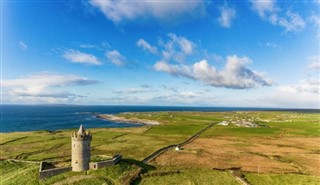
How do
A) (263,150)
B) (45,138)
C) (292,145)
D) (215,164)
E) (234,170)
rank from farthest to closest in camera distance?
1. (45,138)
2. (292,145)
3. (263,150)
4. (215,164)
5. (234,170)

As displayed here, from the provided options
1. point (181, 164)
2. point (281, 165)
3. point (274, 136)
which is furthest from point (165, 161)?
point (274, 136)

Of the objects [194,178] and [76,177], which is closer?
[76,177]

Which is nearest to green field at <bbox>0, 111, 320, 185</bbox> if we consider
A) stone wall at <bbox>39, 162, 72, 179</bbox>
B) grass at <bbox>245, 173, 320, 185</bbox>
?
grass at <bbox>245, 173, 320, 185</bbox>

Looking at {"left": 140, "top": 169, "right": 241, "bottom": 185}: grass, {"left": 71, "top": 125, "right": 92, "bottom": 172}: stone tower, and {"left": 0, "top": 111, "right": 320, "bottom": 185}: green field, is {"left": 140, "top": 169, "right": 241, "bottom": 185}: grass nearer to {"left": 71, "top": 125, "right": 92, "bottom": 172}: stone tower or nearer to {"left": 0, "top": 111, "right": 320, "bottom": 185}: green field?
{"left": 0, "top": 111, "right": 320, "bottom": 185}: green field

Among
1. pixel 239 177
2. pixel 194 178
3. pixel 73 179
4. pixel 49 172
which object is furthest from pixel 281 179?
pixel 49 172

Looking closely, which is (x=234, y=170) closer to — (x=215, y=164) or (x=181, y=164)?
(x=215, y=164)

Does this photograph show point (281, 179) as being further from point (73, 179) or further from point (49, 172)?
point (49, 172)
